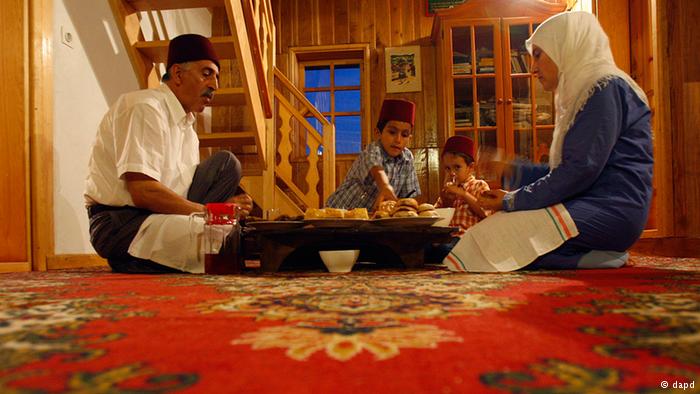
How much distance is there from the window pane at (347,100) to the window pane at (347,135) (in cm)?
10

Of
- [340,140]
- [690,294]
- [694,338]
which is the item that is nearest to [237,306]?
[694,338]

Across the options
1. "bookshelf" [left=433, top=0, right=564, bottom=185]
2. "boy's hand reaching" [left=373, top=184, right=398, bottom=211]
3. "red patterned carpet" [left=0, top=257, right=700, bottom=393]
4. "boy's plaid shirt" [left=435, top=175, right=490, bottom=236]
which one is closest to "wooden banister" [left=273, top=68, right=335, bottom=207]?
"bookshelf" [left=433, top=0, right=564, bottom=185]

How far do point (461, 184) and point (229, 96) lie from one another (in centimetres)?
176

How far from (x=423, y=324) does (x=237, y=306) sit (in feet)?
1.31

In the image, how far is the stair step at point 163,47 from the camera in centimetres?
334

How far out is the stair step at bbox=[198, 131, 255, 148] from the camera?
3.90 metres

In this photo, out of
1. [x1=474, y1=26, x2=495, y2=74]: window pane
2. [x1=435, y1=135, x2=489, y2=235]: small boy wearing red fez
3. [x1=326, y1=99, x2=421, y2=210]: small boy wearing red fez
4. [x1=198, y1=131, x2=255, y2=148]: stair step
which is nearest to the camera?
[x1=435, y1=135, x2=489, y2=235]: small boy wearing red fez

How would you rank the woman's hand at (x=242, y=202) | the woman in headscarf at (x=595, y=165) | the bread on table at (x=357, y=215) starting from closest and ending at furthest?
1. the woman in headscarf at (x=595, y=165)
2. the bread on table at (x=357, y=215)
3. the woman's hand at (x=242, y=202)

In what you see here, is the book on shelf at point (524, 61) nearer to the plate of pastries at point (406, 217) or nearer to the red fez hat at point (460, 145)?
the red fez hat at point (460, 145)

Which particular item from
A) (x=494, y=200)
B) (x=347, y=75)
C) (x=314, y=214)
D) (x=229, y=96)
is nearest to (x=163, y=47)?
(x=229, y=96)

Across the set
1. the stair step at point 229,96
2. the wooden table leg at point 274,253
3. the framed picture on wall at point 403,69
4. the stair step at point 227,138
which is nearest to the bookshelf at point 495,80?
the framed picture on wall at point 403,69

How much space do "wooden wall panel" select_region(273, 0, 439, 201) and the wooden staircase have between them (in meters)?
0.61

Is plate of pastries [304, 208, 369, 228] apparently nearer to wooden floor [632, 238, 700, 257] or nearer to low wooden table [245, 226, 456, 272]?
low wooden table [245, 226, 456, 272]

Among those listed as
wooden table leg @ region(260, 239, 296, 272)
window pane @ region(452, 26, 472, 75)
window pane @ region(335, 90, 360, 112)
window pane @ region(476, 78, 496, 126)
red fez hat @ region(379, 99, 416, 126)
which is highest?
window pane @ region(452, 26, 472, 75)
